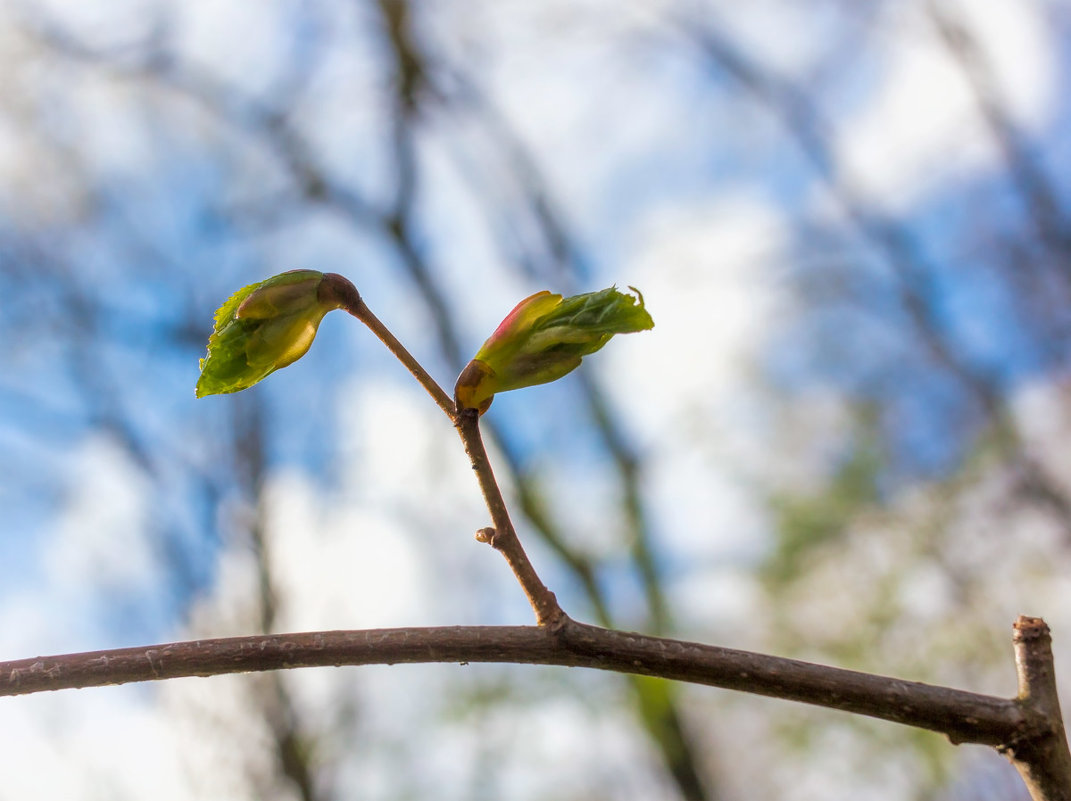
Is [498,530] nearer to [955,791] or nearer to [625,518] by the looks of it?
[625,518]

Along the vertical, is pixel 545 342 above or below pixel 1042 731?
above

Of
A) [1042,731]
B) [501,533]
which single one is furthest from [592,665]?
[1042,731]

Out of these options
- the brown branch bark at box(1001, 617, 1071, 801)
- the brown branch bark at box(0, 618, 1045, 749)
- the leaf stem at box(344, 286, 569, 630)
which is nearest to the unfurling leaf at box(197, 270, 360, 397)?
the leaf stem at box(344, 286, 569, 630)

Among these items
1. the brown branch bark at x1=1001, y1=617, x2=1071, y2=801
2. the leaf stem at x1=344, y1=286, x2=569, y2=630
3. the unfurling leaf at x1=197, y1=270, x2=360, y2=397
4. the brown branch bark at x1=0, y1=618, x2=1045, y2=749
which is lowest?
the brown branch bark at x1=1001, y1=617, x2=1071, y2=801

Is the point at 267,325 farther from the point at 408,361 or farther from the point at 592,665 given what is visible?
the point at 592,665

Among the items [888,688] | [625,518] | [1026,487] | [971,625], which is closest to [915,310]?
[1026,487]

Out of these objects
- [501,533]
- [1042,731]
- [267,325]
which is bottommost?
[1042,731]

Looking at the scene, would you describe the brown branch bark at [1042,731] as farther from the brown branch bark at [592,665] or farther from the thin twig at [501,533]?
the thin twig at [501,533]

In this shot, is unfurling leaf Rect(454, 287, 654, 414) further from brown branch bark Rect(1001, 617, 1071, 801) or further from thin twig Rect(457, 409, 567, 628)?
brown branch bark Rect(1001, 617, 1071, 801)
